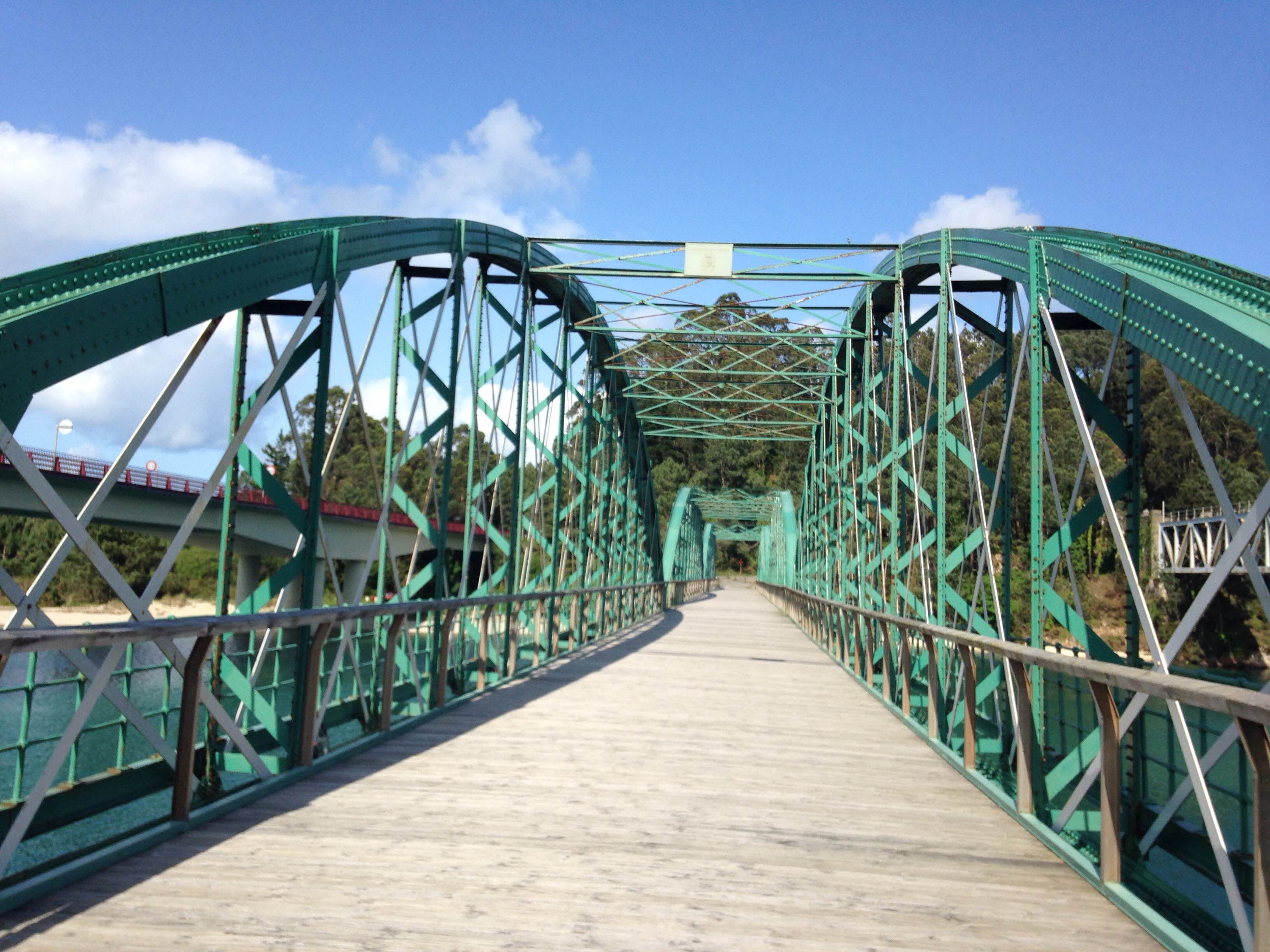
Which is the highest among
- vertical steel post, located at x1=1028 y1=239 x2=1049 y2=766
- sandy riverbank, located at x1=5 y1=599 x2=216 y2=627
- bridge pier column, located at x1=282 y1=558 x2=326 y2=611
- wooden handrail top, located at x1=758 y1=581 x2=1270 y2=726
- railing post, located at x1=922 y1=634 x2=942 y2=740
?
vertical steel post, located at x1=1028 y1=239 x2=1049 y2=766

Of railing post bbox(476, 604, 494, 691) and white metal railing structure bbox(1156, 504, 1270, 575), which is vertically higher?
white metal railing structure bbox(1156, 504, 1270, 575)

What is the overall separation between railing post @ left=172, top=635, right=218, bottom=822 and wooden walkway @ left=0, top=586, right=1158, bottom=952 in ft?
0.43

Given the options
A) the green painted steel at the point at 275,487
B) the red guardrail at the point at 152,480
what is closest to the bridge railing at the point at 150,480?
the red guardrail at the point at 152,480

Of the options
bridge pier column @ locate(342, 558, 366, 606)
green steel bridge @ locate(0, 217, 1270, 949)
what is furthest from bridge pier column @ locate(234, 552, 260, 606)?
green steel bridge @ locate(0, 217, 1270, 949)

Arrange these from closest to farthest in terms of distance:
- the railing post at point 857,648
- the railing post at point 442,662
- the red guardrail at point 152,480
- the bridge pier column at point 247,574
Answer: the railing post at point 442,662 → the railing post at point 857,648 → the red guardrail at point 152,480 → the bridge pier column at point 247,574

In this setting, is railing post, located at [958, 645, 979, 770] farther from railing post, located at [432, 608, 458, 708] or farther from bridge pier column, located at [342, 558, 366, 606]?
bridge pier column, located at [342, 558, 366, 606]

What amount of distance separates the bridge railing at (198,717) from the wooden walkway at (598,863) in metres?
0.15

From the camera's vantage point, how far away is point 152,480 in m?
25.4

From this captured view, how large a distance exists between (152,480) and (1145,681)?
2524cm

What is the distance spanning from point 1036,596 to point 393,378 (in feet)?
15.2

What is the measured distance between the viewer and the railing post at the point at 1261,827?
2605 mm

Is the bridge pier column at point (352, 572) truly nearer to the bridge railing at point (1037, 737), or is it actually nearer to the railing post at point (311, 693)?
the bridge railing at point (1037, 737)

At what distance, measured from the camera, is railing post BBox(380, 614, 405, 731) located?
258 inches

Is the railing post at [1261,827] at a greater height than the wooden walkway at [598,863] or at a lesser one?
greater
